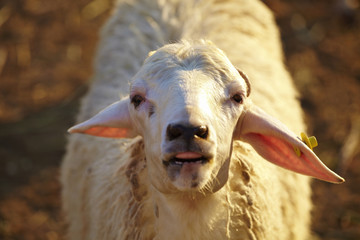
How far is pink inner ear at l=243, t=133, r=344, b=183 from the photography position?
2.57 meters

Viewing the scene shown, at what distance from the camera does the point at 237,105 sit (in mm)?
2533

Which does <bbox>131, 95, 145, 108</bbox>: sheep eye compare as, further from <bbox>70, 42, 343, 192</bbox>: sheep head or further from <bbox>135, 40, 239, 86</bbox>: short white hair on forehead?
<bbox>135, 40, 239, 86</bbox>: short white hair on forehead

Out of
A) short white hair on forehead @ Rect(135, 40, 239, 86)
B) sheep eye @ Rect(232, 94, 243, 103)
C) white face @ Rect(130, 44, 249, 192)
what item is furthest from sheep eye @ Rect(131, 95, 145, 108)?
sheep eye @ Rect(232, 94, 243, 103)

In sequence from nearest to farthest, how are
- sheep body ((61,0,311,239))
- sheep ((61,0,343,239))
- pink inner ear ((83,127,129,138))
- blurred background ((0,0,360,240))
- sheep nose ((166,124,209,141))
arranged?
sheep nose ((166,124,209,141))
sheep ((61,0,343,239))
sheep body ((61,0,311,239))
pink inner ear ((83,127,129,138))
blurred background ((0,0,360,240))

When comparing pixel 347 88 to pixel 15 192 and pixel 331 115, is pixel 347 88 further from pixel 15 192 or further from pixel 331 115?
pixel 15 192

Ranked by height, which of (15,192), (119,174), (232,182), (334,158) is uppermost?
(232,182)

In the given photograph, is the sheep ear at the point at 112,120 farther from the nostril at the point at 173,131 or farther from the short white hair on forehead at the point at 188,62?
the nostril at the point at 173,131

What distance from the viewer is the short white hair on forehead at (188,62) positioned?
2.55 metres

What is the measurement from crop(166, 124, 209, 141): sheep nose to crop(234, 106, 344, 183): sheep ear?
1.62 feet

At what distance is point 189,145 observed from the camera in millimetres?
2170

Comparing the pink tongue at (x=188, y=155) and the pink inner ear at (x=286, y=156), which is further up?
the pink tongue at (x=188, y=155)

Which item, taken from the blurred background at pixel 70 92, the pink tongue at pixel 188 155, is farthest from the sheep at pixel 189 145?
the blurred background at pixel 70 92

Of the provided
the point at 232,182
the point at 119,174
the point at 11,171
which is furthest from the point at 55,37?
the point at 232,182

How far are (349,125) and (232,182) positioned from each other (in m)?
3.46
